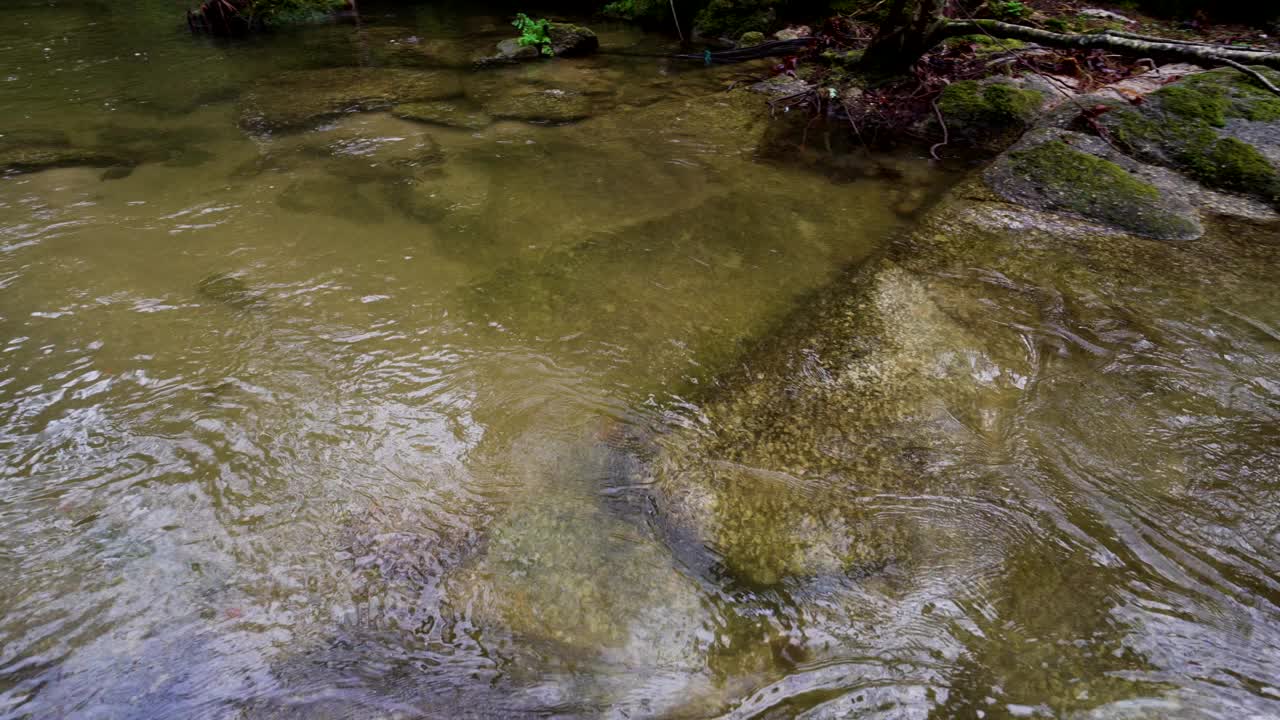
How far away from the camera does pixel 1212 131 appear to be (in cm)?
453

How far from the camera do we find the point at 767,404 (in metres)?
2.78

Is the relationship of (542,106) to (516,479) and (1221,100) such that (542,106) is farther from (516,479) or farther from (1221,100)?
(1221,100)

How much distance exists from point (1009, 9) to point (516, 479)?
26.8 feet

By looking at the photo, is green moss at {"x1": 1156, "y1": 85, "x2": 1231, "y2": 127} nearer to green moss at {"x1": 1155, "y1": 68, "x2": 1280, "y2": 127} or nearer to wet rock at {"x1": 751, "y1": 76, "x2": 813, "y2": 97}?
green moss at {"x1": 1155, "y1": 68, "x2": 1280, "y2": 127}

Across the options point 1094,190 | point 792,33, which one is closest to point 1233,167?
point 1094,190

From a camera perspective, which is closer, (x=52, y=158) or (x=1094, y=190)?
(x=1094, y=190)

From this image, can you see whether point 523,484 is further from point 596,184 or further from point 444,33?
point 444,33

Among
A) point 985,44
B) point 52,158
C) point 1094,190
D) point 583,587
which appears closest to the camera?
point 583,587

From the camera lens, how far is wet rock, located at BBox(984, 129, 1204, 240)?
3.99 metres

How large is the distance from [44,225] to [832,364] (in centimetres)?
517

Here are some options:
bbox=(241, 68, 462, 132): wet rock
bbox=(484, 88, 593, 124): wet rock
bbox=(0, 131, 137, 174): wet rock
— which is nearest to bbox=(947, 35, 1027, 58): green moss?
bbox=(484, 88, 593, 124): wet rock

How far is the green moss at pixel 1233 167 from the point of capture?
427cm

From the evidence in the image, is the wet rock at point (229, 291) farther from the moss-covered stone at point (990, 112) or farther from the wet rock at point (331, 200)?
the moss-covered stone at point (990, 112)

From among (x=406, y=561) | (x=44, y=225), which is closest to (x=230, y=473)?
(x=406, y=561)
